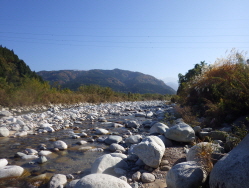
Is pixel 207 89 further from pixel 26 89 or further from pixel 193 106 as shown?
pixel 26 89

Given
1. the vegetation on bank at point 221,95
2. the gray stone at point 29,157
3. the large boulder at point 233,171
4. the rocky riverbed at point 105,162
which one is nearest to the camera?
the large boulder at point 233,171

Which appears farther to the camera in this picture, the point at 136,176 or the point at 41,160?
the point at 41,160

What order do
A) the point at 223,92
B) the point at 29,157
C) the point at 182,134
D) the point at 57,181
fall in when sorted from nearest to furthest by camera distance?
the point at 57,181, the point at 29,157, the point at 182,134, the point at 223,92

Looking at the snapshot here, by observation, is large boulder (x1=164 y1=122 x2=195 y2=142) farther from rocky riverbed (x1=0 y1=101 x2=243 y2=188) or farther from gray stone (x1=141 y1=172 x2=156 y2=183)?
gray stone (x1=141 y1=172 x2=156 y2=183)

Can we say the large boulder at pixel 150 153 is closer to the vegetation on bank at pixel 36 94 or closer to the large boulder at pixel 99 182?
the large boulder at pixel 99 182

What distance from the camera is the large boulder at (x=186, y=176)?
224cm

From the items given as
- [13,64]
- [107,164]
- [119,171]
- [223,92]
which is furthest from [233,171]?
[13,64]

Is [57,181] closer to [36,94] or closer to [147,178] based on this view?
[147,178]

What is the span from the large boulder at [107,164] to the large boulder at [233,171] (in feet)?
5.42

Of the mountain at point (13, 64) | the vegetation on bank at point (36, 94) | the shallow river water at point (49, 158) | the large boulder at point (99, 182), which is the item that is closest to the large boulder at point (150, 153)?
the shallow river water at point (49, 158)

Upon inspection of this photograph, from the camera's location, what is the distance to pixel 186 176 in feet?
7.45

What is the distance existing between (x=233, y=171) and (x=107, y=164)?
1.91 m

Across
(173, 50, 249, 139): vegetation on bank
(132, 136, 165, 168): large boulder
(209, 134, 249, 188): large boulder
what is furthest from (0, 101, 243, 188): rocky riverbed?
(173, 50, 249, 139): vegetation on bank

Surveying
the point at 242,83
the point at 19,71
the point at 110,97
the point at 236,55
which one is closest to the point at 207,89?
the point at 236,55
